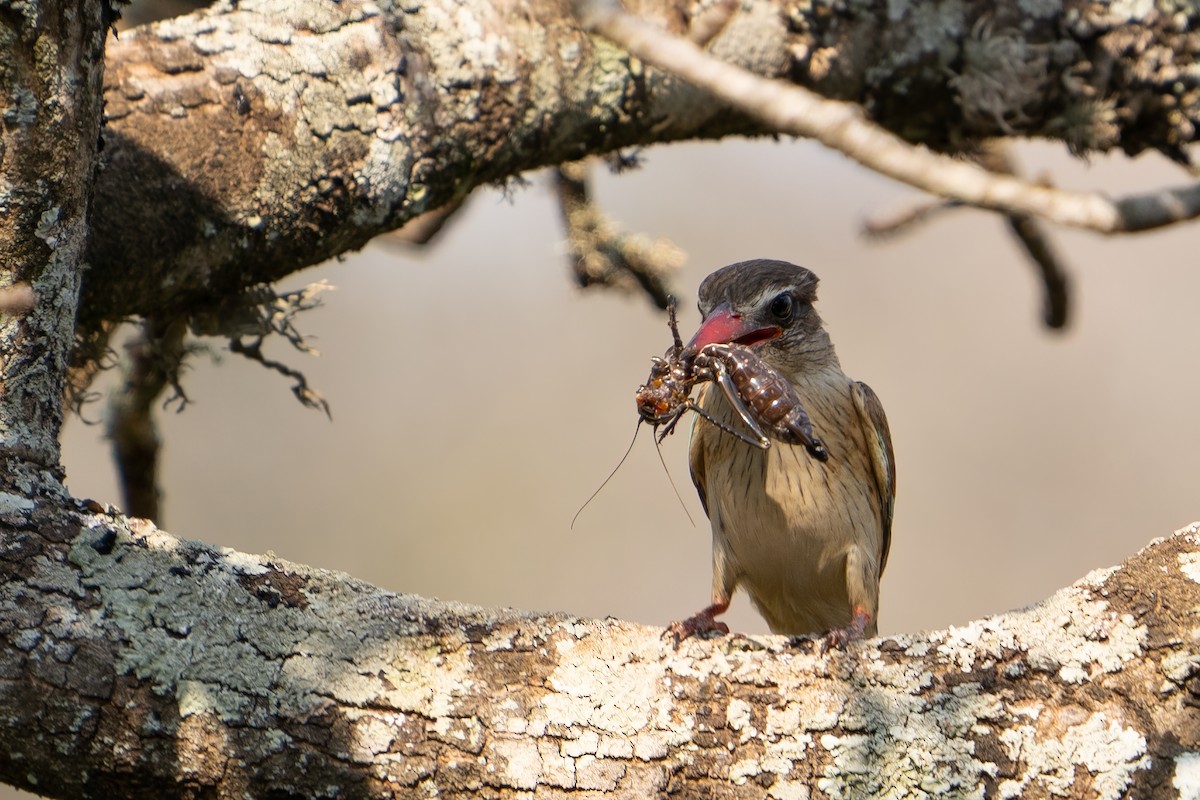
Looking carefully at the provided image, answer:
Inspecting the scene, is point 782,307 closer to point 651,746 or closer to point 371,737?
point 651,746

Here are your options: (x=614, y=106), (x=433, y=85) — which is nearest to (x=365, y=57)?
(x=433, y=85)

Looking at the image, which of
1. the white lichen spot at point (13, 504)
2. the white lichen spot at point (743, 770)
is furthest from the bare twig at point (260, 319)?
the white lichen spot at point (743, 770)

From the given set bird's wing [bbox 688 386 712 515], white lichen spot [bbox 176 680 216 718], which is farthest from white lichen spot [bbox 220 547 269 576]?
bird's wing [bbox 688 386 712 515]

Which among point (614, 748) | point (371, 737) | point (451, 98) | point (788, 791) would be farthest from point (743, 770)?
point (451, 98)

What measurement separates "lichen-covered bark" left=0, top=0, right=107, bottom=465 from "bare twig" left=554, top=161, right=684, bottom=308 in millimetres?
2350

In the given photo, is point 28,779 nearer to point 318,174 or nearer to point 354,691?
point 354,691

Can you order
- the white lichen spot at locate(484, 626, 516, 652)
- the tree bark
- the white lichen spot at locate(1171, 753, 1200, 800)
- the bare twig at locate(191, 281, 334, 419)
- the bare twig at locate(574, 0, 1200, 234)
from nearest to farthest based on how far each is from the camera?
1. the bare twig at locate(574, 0, 1200, 234)
2. the white lichen spot at locate(1171, 753, 1200, 800)
3. the tree bark
4. the white lichen spot at locate(484, 626, 516, 652)
5. the bare twig at locate(191, 281, 334, 419)

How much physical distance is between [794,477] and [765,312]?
531 mm

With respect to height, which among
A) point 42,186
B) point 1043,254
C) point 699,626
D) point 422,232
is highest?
point 1043,254

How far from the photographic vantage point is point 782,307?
4039 millimetres

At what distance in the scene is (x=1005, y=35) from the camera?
150 inches

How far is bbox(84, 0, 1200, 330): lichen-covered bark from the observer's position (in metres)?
3.15

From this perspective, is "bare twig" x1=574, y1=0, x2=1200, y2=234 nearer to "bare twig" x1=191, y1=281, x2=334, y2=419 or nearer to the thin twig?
"bare twig" x1=191, y1=281, x2=334, y2=419

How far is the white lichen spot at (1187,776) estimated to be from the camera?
1.96m
